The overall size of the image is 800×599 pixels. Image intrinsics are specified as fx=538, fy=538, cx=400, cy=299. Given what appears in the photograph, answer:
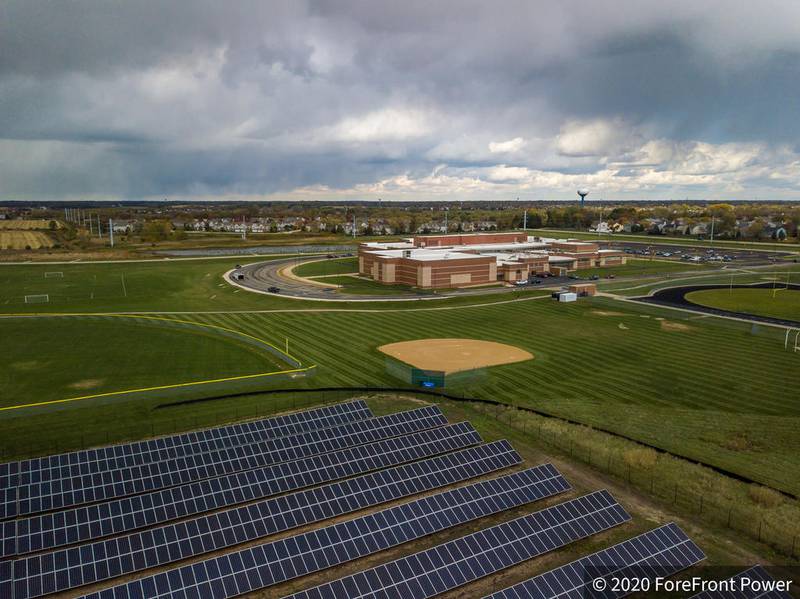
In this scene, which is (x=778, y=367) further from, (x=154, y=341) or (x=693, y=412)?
(x=154, y=341)

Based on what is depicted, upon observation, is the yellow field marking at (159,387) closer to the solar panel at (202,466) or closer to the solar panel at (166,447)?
the solar panel at (166,447)

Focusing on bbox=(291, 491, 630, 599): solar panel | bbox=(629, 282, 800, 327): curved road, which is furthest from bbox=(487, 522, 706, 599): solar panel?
bbox=(629, 282, 800, 327): curved road

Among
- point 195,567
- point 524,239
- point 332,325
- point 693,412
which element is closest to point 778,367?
point 693,412

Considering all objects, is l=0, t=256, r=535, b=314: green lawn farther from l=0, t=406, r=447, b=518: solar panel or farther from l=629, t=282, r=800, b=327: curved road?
l=0, t=406, r=447, b=518: solar panel

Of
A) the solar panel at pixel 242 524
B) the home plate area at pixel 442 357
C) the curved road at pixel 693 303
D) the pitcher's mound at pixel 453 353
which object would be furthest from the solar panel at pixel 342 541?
the curved road at pixel 693 303

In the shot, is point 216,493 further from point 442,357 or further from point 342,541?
point 442,357

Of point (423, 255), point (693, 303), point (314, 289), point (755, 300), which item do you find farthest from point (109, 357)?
point (755, 300)
